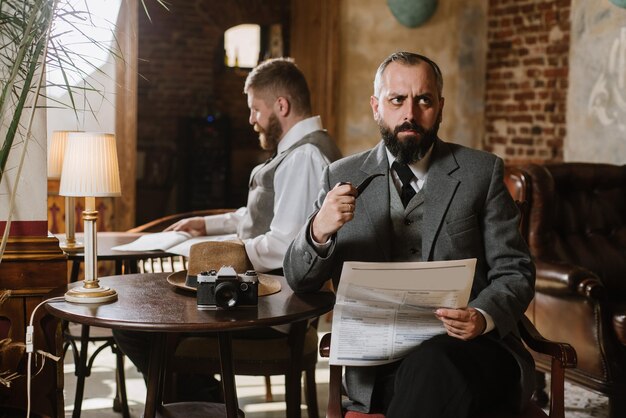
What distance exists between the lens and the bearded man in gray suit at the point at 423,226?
225 cm

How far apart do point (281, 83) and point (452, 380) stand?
1.67 metres

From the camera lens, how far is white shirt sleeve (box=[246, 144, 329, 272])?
10.1 feet

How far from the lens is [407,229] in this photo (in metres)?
2.46

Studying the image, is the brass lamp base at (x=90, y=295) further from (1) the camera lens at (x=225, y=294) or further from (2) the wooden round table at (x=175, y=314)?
(1) the camera lens at (x=225, y=294)

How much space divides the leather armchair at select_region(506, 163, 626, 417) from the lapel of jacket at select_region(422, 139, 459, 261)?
4.43ft

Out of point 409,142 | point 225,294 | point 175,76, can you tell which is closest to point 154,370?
point 225,294

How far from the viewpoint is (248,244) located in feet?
10.3

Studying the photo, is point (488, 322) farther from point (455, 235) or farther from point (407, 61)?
point (407, 61)

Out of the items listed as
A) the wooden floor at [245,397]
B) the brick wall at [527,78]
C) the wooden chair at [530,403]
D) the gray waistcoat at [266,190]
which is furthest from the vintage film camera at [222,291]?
the brick wall at [527,78]

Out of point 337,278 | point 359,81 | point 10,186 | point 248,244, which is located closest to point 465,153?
point 337,278

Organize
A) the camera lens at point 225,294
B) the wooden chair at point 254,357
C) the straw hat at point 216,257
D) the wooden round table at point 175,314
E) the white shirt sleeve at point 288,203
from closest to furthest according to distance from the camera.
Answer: the wooden round table at point 175,314 < the camera lens at point 225,294 < the straw hat at point 216,257 < the wooden chair at point 254,357 < the white shirt sleeve at point 288,203

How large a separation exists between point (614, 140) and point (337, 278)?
330 centimetres

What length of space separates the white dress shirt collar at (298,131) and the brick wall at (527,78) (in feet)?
9.58

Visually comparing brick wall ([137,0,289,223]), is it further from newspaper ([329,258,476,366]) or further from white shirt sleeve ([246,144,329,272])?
newspaper ([329,258,476,366])
